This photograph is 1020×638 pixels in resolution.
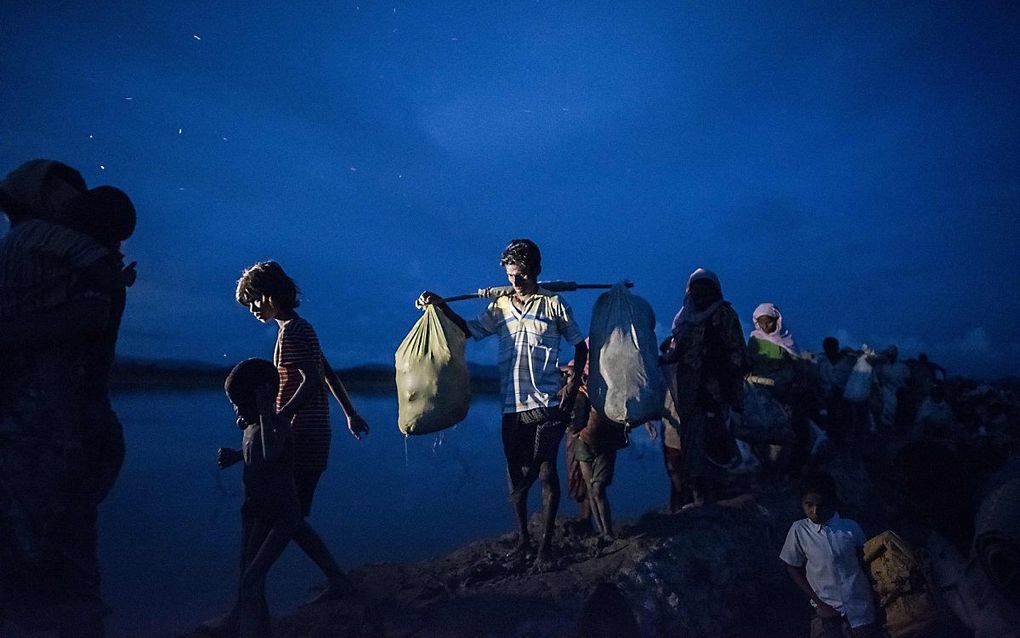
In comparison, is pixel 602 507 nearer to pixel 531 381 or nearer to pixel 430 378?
pixel 531 381

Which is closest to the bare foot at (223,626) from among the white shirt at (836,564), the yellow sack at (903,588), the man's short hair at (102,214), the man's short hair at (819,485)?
the man's short hair at (102,214)

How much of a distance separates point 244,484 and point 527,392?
1.66 m

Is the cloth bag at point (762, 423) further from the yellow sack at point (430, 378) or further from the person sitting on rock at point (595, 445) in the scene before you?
the yellow sack at point (430, 378)

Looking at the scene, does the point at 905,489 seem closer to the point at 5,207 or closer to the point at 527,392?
the point at 527,392

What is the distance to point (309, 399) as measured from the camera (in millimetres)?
3033

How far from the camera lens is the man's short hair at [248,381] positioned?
277cm

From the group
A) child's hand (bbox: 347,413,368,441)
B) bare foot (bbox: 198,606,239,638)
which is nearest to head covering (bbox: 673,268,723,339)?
child's hand (bbox: 347,413,368,441)

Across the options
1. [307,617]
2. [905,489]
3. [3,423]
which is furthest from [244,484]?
[905,489]

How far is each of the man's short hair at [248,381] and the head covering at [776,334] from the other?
4981mm

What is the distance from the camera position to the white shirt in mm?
3012

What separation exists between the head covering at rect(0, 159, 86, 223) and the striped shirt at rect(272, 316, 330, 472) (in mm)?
1171

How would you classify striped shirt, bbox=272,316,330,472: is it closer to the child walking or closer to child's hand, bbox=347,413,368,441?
child's hand, bbox=347,413,368,441

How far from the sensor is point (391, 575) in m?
3.86

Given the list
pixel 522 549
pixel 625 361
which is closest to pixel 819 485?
pixel 625 361
